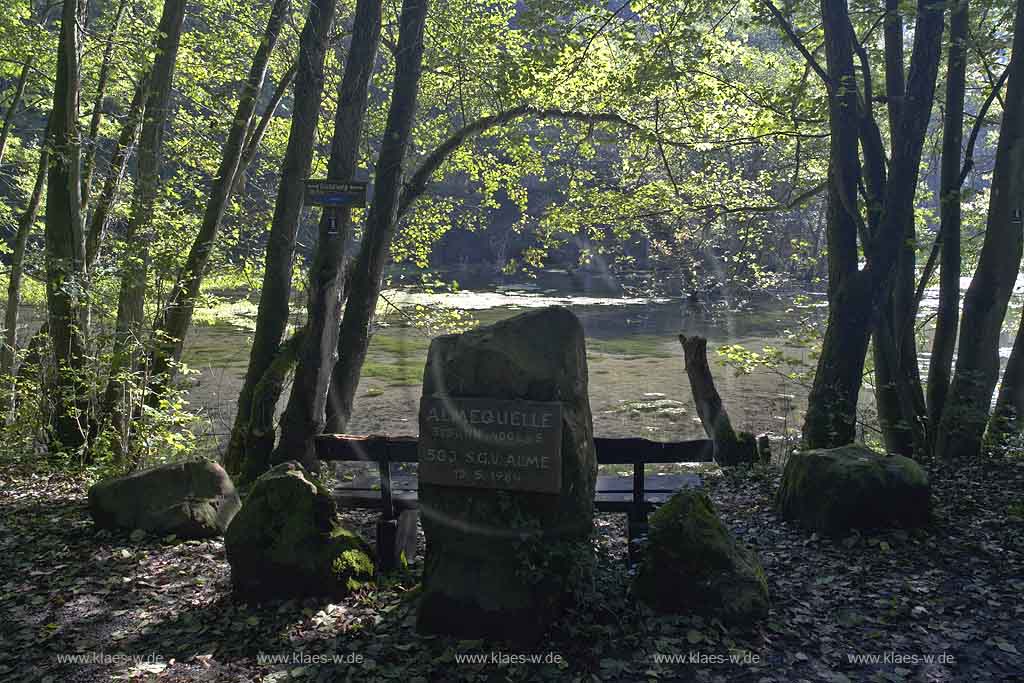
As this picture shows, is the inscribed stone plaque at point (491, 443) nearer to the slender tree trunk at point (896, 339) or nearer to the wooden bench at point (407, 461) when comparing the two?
the wooden bench at point (407, 461)

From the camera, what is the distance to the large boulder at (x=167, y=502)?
6.23 meters

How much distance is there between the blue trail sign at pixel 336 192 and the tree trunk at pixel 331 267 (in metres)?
0.92

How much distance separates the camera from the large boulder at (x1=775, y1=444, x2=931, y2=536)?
597cm

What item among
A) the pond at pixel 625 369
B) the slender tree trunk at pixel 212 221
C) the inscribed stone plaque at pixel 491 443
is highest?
the slender tree trunk at pixel 212 221

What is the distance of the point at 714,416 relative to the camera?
1097cm

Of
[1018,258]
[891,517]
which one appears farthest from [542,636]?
[1018,258]

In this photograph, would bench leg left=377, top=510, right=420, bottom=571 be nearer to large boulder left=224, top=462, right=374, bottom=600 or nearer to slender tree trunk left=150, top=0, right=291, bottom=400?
large boulder left=224, top=462, right=374, bottom=600

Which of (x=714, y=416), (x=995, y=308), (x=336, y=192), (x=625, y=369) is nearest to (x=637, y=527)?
(x=336, y=192)

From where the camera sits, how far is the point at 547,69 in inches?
399

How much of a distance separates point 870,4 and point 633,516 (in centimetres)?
749

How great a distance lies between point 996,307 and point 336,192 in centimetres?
706

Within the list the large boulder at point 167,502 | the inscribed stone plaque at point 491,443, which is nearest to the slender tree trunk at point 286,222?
the large boulder at point 167,502

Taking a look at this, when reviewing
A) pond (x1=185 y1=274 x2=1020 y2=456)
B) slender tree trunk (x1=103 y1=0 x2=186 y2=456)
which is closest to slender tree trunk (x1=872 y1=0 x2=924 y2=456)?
pond (x1=185 y1=274 x2=1020 y2=456)

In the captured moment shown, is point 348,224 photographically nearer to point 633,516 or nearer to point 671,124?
point 633,516
